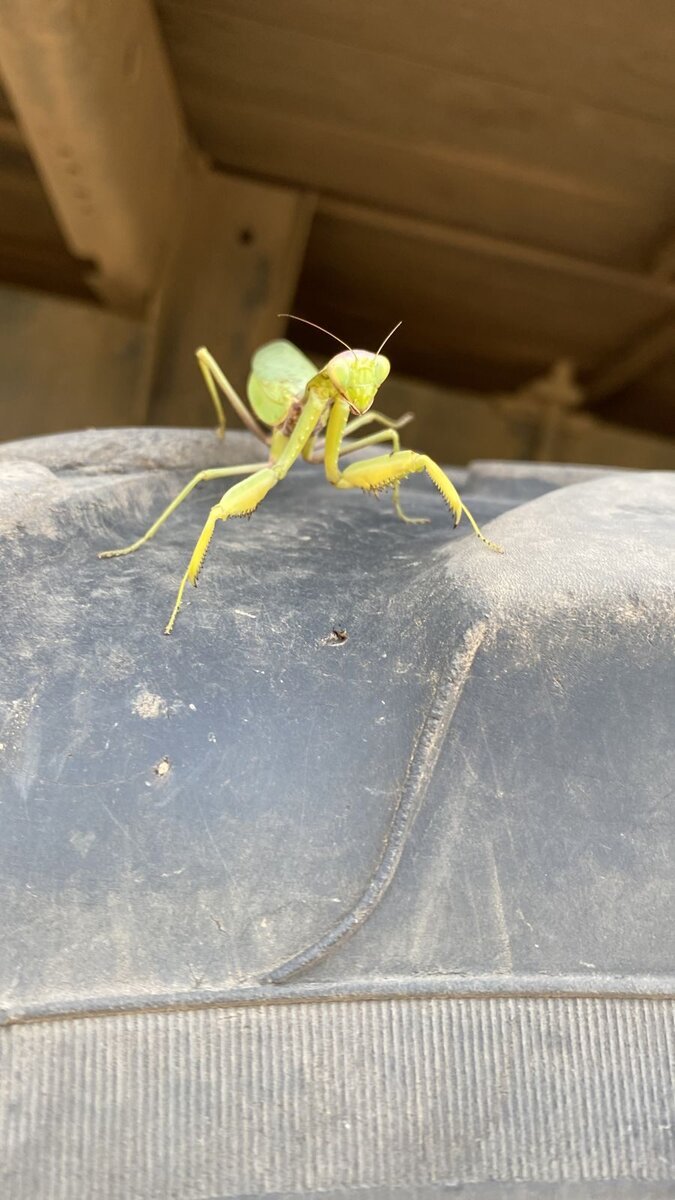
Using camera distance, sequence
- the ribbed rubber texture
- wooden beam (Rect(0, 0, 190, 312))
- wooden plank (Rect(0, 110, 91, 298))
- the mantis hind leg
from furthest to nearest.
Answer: wooden plank (Rect(0, 110, 91, 298)) < wooden beam (Rect(0, 0, 190, 312)) < the mantis hind leg < the ribbed rubber texture

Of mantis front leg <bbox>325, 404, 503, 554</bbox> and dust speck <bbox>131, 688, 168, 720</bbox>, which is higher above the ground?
mantis front leg <bbox>325, 404, 503, 554</bbox>

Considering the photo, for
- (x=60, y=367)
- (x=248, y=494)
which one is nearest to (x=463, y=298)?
(x=60, y=367)

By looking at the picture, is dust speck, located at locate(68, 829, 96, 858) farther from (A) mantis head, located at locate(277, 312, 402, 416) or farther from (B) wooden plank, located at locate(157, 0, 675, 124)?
(B) wooden plank, located at locate(157, 0, 675, 124)

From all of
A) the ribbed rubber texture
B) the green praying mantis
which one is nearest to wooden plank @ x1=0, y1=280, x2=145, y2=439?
the green praying mantis

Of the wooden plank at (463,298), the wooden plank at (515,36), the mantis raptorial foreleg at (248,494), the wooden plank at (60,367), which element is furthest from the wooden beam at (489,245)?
the mantis raptorial foreleg at (248,494)

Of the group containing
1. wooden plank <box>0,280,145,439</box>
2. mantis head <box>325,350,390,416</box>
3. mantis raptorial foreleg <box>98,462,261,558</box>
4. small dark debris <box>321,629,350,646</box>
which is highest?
wooden plank <box>0,280,145,439</box>

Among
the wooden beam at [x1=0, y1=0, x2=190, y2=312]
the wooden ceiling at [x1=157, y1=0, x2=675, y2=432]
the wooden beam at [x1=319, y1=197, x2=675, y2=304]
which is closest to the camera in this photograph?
the wooden beam at [x1=0, y1=0, x2=190, y2=312]
